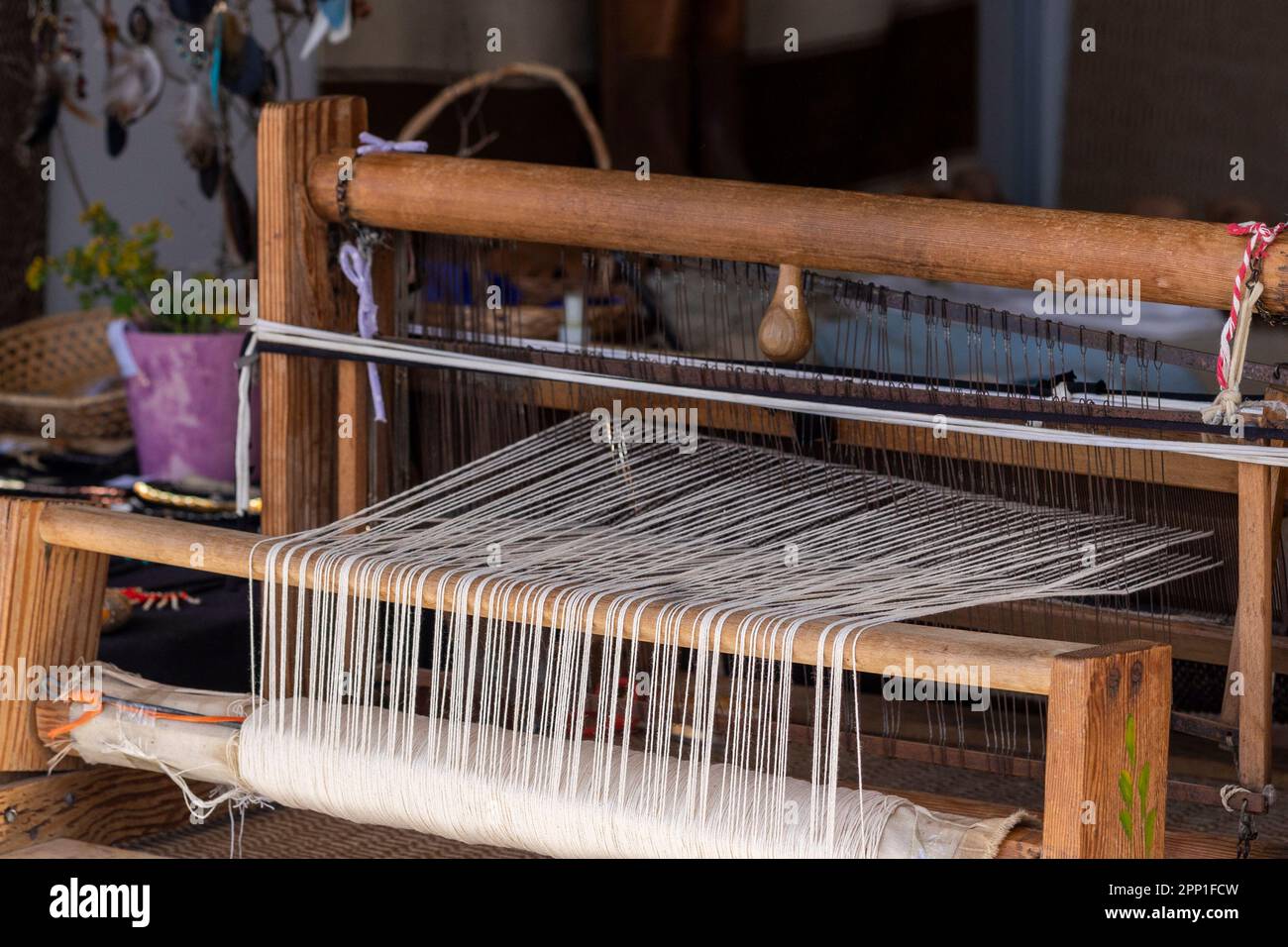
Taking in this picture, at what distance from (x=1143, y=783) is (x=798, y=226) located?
48cm

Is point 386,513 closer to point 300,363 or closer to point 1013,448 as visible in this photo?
point 300,363

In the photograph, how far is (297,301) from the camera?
150 centimetres

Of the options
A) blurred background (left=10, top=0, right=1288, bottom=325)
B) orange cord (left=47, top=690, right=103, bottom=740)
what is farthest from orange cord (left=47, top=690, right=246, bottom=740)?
blurred background (left=10, top=0, right=1288, bottom=325)

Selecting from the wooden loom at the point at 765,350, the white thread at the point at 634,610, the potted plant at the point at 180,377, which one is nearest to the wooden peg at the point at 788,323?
the wooden loom at the point at 765,350

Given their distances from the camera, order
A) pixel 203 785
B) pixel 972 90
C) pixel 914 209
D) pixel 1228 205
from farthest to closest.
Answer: pixel 972 90 → pixel 1228 205 → pixel 203 785 → pixel 914 209

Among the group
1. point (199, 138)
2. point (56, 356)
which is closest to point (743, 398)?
point (199, 138)

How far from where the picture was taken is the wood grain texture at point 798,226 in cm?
109

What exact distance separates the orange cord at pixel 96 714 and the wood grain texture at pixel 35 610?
0.03m

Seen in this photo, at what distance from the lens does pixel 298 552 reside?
1.22 m

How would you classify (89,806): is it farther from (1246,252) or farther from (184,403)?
(1246,252)

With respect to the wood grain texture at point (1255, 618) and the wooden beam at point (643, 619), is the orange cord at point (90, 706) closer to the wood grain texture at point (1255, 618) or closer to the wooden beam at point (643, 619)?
the wooden beam at point (643, 619)

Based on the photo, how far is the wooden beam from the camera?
969mm
